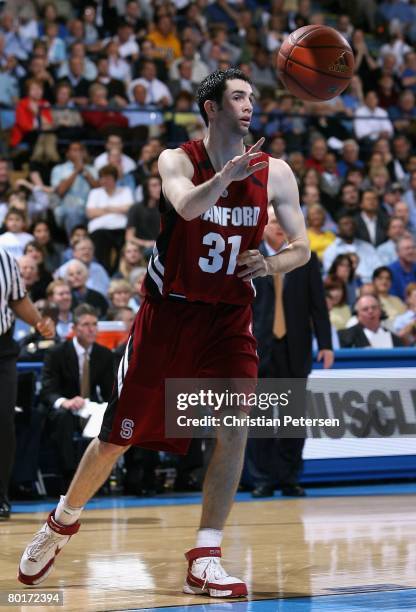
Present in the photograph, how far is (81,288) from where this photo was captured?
35.5 ft

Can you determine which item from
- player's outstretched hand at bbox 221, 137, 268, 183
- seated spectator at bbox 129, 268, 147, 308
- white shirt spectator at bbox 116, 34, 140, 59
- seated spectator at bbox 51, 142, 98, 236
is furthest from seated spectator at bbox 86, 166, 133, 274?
player's outstretched hand at bbox 221, 137, 268, 183

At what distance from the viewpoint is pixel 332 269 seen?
11695 mm

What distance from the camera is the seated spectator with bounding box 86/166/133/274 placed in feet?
41.9

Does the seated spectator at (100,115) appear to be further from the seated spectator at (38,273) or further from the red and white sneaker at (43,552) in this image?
the red and white sneaker at (43,552)

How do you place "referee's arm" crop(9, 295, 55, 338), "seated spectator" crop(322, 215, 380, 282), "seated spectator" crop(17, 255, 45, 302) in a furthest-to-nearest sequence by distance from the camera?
"seated spectator" crop(322, 215, 380, 282)
"seated spectator" crop(17, 255, 45, 302)
"referee's arm" crop(9, 295, 55, 338)

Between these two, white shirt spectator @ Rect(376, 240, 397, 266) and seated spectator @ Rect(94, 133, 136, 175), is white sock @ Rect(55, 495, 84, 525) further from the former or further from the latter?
white shirt spectator @ Rect(376, 240, 397, 266)

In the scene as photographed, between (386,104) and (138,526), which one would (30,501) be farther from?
(386,104)

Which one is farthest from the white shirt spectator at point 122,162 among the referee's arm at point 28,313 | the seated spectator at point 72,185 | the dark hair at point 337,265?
the referee's arm at point 28,313

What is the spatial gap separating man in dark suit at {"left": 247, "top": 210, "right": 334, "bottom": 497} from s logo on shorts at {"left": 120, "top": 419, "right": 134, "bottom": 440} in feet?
13.3

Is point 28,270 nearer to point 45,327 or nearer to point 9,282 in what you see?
point 9,282

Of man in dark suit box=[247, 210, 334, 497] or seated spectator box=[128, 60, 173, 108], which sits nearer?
man in dark suit box=[247, 210, 334, 497]

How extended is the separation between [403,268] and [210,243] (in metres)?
8.13

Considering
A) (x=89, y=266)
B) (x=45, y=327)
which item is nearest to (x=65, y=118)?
(x=89, y=266)

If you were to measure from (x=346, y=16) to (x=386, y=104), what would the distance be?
216cm
